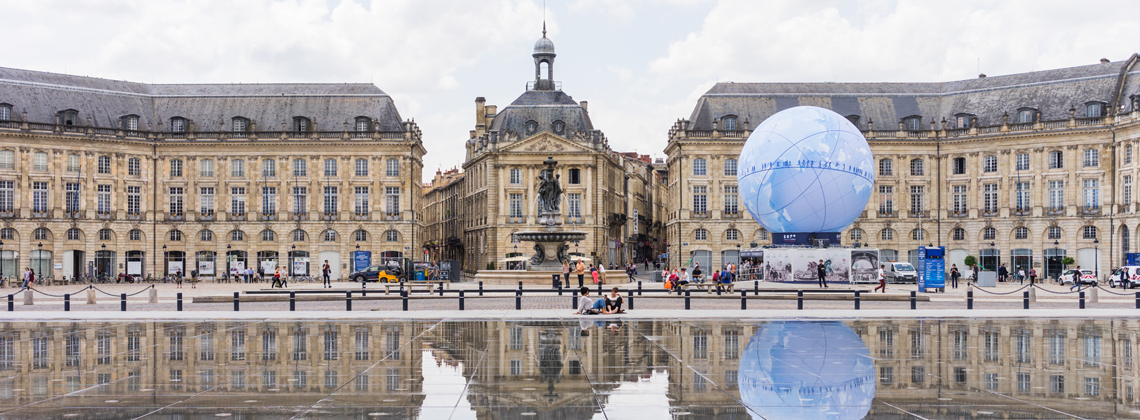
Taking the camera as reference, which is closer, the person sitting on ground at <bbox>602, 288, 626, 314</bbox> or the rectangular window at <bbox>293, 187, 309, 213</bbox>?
the person sitting on ground at <bbox>602, 288, 626, 314</bbox>

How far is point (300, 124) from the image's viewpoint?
74.6m

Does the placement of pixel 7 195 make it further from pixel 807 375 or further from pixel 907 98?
pixel 807 375

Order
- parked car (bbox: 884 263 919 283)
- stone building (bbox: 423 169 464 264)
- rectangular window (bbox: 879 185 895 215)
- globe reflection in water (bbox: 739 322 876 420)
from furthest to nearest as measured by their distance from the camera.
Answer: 1. stone building (bbox: 423 169 464 264)
2. rectangular window (bbox: 879 185 895 215)
3. parked car (bbox: 884 263 919 283)
4. globe reflection in water (bbox: 739 322 876 420)

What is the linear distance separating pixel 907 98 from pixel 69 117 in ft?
202

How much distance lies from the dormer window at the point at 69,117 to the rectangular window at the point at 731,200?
155 ft

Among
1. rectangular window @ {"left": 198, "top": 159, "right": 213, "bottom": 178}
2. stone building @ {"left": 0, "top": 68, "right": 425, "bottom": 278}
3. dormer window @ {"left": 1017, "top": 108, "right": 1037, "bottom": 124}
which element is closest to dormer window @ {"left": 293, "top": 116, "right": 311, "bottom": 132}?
stone building @ {"left": 0, "top": 68, "right": 425, "bottom": 278}

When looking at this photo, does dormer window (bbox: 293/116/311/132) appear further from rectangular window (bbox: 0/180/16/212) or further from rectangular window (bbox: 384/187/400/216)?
rectangular window (bbox: 0/180/16/212)

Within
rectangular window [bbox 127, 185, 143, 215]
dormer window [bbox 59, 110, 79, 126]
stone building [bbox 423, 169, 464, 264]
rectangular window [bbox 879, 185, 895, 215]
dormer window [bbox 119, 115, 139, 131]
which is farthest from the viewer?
stone building [bbox 423, 169, 464, 264]

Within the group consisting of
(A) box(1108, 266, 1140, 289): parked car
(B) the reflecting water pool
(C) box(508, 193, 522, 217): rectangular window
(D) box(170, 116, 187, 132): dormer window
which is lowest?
(A) box(1108, 266, 1140, 289): parked car

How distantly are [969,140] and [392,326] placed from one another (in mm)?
61238

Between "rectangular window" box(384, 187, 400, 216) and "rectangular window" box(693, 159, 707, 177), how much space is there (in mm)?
22684

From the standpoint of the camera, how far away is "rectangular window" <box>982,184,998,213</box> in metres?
74.0

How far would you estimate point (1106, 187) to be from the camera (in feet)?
228

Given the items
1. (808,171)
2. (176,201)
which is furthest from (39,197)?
(808,171)
